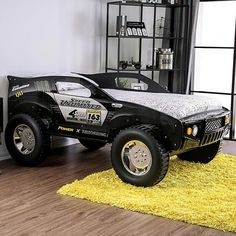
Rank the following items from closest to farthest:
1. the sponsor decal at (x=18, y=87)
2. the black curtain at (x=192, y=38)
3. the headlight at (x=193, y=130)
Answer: the headlight at (x=193, y=130) → the sponsor decal at (x=18, y=87) → the black curtain at (x=192, y=38)

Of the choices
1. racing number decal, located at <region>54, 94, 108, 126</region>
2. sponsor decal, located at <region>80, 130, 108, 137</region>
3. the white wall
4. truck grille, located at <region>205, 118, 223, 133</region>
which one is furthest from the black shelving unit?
truck grille, located at <region>205, 118, 223, 133</region>

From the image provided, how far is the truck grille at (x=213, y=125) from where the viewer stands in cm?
410

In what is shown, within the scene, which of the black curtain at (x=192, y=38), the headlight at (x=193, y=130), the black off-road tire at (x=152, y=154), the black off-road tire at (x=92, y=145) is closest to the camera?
the black off-road tire at (x=152, y=154)

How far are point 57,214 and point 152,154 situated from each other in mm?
905

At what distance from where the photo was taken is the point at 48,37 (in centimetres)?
516

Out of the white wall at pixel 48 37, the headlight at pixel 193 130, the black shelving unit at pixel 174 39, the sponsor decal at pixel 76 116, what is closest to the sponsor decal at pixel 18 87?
the white wall at pixel 48 37

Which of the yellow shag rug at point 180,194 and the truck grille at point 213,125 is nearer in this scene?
the yellow shag rug at point 180,194

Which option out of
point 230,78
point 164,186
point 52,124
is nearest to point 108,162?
point 52,124

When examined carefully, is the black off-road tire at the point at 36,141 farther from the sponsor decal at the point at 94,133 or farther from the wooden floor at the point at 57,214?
the sponsor decal at the point at 94,133

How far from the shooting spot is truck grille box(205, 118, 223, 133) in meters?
4.10

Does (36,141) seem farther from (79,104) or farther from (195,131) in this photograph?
(195,131)

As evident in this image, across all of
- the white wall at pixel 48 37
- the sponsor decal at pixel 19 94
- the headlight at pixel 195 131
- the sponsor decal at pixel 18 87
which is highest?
the white wall at pixel 48 37

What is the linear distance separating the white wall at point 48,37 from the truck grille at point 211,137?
1942mm

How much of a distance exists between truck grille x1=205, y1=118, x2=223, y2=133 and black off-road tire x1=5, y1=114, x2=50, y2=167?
4.83ft
